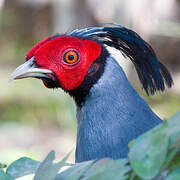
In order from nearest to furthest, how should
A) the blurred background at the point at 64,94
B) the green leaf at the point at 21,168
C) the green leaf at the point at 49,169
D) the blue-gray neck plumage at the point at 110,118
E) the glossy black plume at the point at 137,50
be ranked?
the green leaf at the point at 49,169 → the green leaf at the point at 21,168 → the blue-gray neck plumage at the point at 110,118 → the glossy black plume at the point at 137,50 → the blurred background at the point at 64,94

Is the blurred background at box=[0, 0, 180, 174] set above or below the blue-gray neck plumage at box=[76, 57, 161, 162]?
below

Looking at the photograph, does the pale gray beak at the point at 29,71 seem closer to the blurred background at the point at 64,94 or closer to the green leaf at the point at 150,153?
the green leaf at the point at 150,153

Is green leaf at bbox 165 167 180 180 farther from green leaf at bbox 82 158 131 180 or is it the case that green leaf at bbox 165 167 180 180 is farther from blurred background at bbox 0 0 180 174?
blurred background at bbox 0 0 180 174

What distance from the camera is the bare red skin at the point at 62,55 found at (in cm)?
248

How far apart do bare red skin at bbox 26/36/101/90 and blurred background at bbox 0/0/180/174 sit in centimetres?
314

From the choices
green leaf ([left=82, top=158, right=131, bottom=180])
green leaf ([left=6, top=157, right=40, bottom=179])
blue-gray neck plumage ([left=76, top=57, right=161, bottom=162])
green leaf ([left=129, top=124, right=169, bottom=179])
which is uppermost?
green leaf ([left=129, top=124, right=169, bottom=179])

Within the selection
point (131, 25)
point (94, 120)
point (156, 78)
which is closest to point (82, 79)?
point (94, 120)

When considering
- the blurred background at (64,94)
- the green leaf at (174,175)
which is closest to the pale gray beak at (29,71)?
the green leaf at (174,175)

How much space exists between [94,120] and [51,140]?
5.47m

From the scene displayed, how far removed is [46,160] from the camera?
4.08 ft

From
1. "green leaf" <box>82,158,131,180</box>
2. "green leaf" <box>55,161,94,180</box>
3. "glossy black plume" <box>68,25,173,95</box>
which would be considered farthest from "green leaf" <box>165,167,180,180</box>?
"glossy black plume" <box>68,25,173,95</box>

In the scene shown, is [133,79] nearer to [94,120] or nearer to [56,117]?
[56,117]

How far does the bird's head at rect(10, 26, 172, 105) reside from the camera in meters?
2.48

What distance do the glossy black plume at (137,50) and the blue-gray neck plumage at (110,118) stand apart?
19 cm
